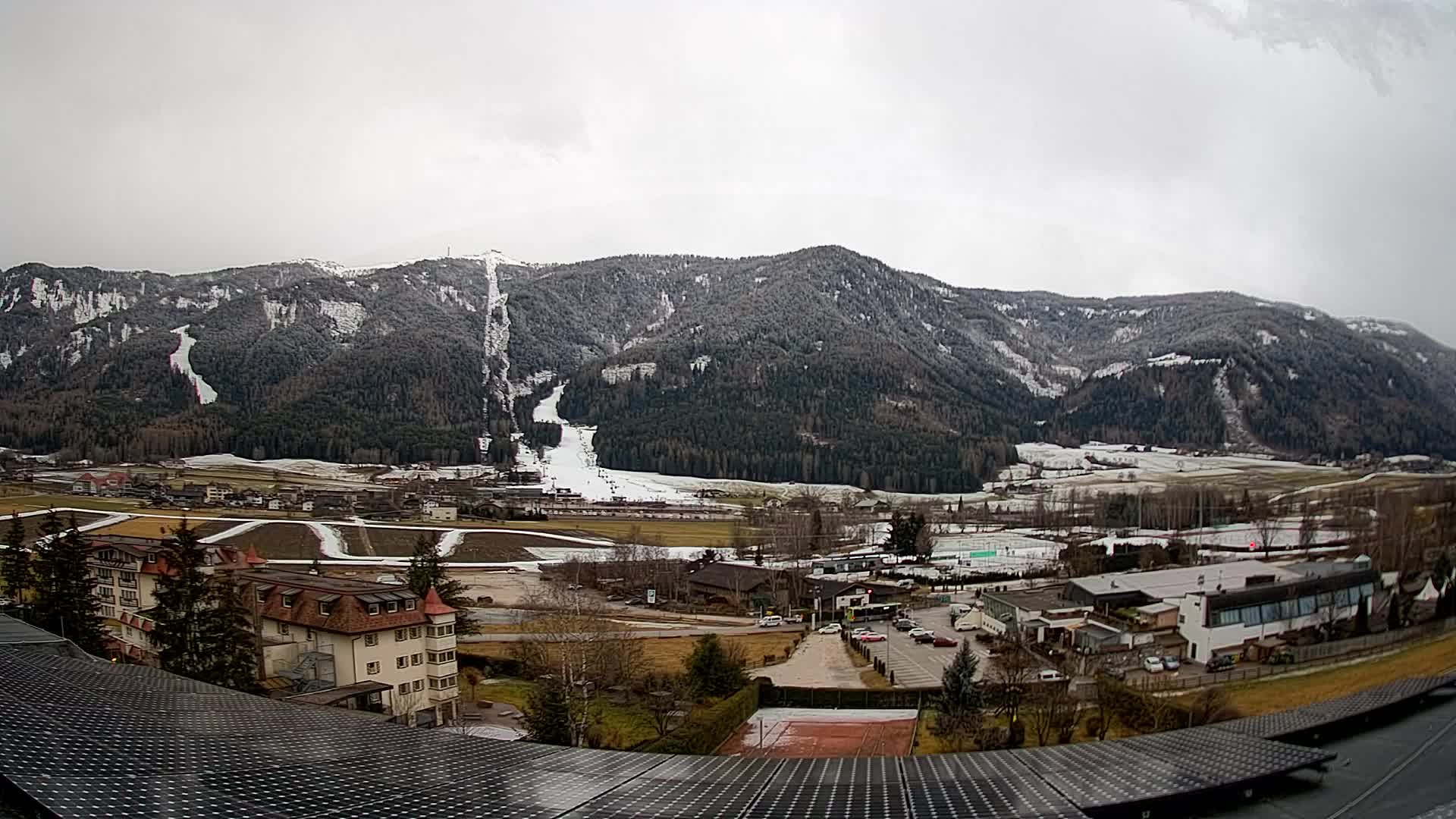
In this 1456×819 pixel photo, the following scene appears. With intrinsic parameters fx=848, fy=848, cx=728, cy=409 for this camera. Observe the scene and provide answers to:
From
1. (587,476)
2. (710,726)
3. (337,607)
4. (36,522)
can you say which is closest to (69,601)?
(337,607)

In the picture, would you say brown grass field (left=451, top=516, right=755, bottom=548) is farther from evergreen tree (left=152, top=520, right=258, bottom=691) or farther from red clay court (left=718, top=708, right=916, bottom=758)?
evergreen tree (left=152, top=520, right=258, bottom=691)

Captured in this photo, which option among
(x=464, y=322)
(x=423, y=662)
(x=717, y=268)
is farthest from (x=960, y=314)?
(x=423, y=662)

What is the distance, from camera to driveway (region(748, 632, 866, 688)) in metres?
16.7

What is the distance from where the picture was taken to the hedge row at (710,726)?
38.7ft

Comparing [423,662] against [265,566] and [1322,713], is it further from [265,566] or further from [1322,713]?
[1322,713]

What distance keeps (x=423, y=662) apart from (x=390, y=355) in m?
89.6

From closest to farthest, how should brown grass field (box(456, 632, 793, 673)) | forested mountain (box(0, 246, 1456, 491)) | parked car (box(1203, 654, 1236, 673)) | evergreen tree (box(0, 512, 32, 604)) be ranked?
parked car (box(1203, 654, 1236, 673)), brown grass field (box(456, 632, 793, 673)), evergreen tree (box(0, 512, 32, 604)), forested mountain (box(0, 246, 1456, 491))

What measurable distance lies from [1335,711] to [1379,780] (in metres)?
2.28

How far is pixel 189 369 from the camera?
86.0 meters

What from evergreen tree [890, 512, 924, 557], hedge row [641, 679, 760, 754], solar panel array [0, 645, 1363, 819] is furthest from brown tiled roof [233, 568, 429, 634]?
evergreen tree [890, 512, 924, 557]

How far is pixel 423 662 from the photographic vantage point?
15.0m

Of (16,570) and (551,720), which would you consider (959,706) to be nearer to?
(551,720)

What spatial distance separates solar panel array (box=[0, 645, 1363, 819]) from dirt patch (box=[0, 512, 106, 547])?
19078 millimetres

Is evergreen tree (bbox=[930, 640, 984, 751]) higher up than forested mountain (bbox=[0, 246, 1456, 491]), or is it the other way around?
forested mountain (bbox=[0, 246, 1456, 491])
